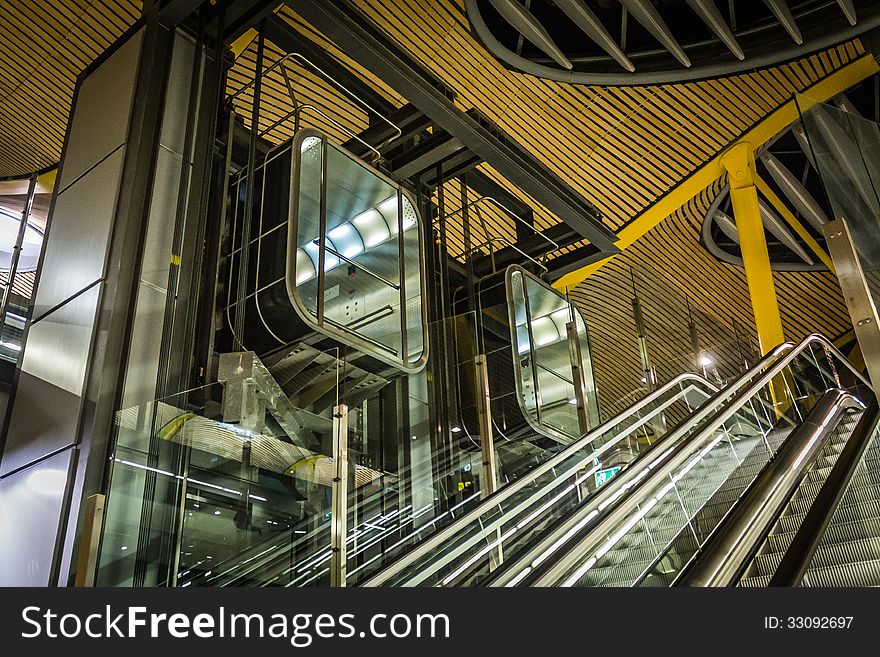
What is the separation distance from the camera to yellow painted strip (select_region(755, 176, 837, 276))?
11.4m

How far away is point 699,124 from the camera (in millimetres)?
9625

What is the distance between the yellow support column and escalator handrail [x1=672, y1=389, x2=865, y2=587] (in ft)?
17.7

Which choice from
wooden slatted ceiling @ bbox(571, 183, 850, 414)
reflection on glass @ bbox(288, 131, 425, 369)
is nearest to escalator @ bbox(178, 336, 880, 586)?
wooden slatted ceiling @ bbox(571, 183, 850, 414)

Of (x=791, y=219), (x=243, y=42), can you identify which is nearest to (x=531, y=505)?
(x=243, y=42)

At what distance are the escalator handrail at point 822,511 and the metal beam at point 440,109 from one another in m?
4.30

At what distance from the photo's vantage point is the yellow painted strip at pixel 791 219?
11391 millimetres

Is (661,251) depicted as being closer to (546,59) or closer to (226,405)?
(546,59)

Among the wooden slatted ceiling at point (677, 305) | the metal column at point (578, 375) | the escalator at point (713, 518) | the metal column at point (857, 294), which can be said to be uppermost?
the wooden slatted ceiling at point (677, 305)

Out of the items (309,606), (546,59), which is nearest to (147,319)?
(309,606)

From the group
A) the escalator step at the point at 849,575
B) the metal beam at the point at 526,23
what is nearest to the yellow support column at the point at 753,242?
the metal beam at the point at 526,23

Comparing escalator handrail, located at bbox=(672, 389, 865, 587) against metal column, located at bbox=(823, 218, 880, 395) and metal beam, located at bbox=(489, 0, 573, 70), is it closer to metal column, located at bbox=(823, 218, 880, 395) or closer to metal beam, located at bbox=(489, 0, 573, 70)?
metal column, located at bbox=(823, 218, 880, 395)

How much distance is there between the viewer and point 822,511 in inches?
111

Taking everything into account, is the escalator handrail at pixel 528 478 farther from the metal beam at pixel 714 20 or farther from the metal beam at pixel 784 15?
the metal beam at pixel 784 15

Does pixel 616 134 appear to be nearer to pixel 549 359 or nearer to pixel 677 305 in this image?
pixel 677 305
